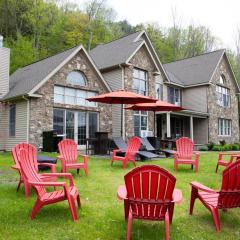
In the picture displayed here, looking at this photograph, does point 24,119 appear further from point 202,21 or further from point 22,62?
point 202,21

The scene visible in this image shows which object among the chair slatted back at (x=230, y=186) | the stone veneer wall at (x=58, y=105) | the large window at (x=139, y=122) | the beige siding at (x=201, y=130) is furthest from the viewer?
the beige siding at (x=201, y=130)

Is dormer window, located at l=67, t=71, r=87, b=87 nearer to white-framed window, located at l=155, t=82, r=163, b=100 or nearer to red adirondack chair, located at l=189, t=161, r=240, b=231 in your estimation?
white-framed window, located at l=155, t=82, r=163, b=100

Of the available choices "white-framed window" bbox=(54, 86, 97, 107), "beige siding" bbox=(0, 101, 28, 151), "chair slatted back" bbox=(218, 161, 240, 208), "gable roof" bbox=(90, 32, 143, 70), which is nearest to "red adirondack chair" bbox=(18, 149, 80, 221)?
"chair slatted back" bbox=(218, 161, 240, 208)

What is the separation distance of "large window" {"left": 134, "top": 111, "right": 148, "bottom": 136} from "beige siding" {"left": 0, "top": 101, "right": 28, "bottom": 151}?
24.5 ft

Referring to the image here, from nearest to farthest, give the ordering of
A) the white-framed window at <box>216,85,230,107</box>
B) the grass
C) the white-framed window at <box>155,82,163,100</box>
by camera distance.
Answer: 1. the grass
2. the white-framed window at <box>155,82,163,100</box>
3. the white-framed window at <box>216,85,230,107</box>

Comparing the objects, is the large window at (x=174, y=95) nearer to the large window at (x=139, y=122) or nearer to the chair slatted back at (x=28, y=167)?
the large window at (x=139, y=122)

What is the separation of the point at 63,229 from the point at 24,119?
40.2 feet

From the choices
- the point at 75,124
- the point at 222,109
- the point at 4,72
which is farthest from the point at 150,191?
the point at 222,109

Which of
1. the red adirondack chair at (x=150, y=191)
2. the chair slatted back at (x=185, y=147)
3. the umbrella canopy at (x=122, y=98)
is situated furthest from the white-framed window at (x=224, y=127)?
the red adirondack chair at (x=150, y=191)

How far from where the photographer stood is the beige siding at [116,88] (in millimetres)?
20453

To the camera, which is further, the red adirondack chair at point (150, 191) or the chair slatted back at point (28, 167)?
the chair slatted back at point (28, 167)

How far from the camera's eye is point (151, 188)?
4090 millimetres

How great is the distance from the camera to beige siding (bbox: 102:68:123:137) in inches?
805

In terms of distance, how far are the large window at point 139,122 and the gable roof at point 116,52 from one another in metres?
3.51
